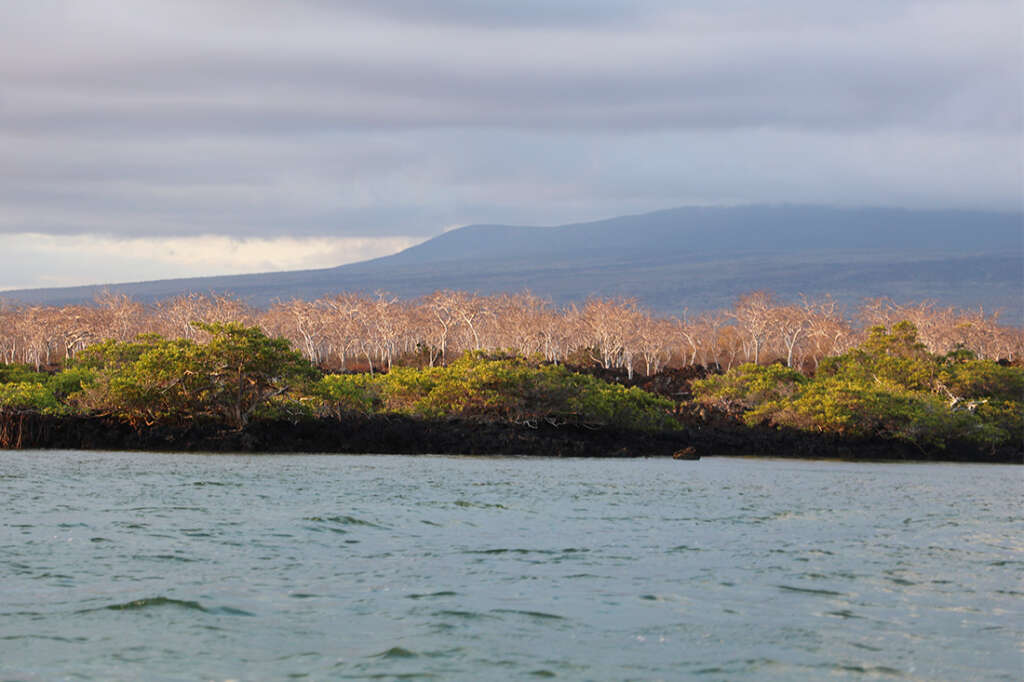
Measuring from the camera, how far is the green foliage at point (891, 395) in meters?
44.9

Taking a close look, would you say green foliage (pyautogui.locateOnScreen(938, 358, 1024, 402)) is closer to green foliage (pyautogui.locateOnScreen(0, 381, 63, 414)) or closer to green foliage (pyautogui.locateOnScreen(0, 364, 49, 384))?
green foliage (pyautogui.locateOnScreen(0, 381, 63, 414))

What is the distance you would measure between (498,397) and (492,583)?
28.3m

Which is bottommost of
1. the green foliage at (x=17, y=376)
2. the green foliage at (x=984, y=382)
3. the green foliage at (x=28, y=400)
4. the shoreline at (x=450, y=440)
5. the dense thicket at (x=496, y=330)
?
the shoreline at (x=450, y=440)

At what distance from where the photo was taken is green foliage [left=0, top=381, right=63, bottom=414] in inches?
1494

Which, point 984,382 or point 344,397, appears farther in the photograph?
point 984,382

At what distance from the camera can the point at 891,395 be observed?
45.6 meters

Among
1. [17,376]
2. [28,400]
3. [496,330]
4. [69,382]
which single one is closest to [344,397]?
[69,382]

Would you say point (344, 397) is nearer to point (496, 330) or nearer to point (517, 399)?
point (517, 399)

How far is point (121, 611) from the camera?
12.6m

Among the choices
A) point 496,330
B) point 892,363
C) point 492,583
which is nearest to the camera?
point 492,583

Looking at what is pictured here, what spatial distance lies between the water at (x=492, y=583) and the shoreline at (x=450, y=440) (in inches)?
440

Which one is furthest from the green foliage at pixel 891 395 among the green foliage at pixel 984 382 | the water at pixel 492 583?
the water at pixel 492 583

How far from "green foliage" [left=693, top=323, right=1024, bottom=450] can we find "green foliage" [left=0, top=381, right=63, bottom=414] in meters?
25.7

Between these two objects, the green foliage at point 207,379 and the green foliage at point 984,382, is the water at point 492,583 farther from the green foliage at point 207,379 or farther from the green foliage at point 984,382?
the green foliage at point 984,382
